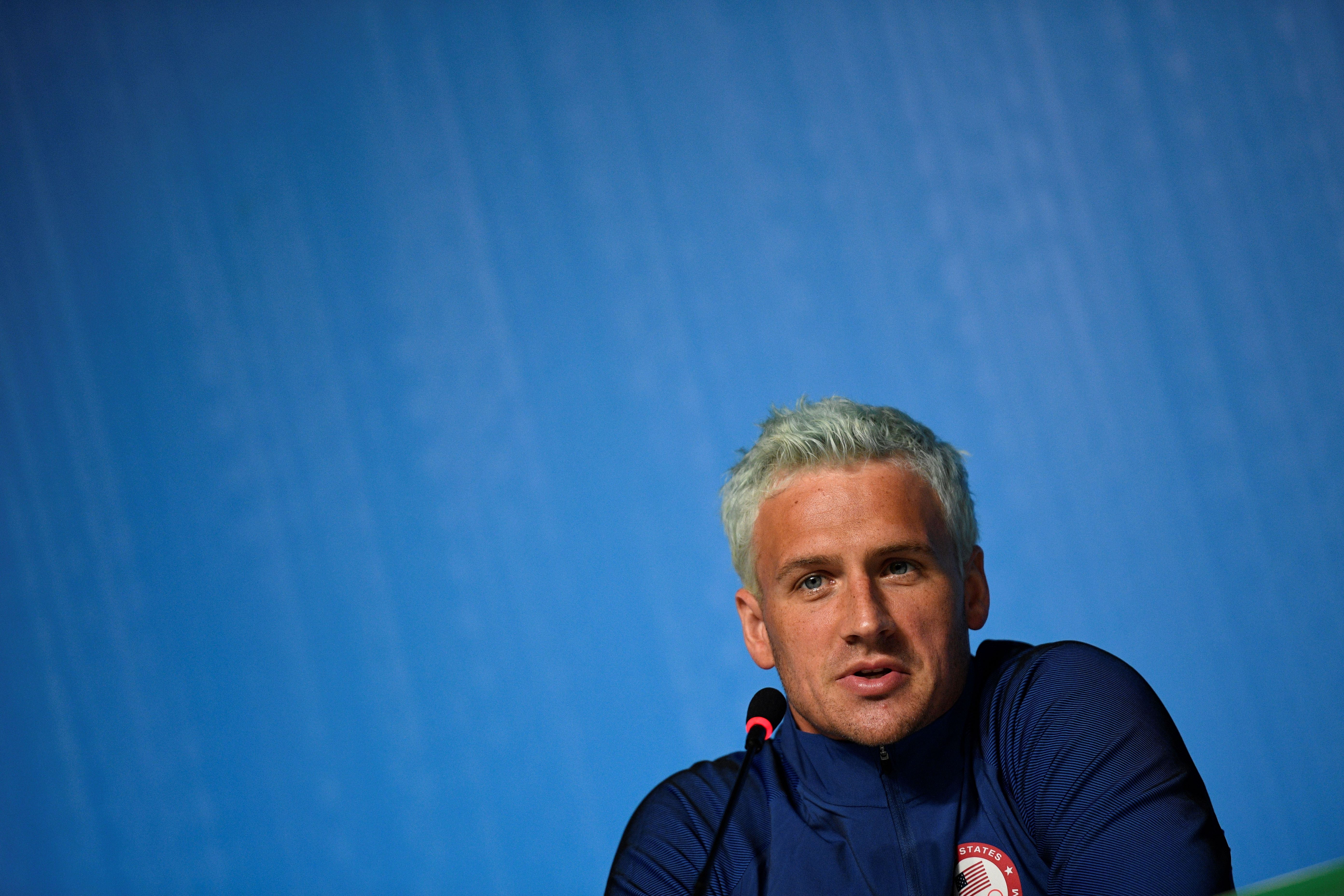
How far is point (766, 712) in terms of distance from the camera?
1187 millimetres

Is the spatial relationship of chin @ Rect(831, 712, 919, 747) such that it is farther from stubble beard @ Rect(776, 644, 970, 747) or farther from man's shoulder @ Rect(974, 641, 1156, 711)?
man's shoulder @ Rect(974, 641, 1156, 711)

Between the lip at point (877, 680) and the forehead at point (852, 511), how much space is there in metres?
0.12

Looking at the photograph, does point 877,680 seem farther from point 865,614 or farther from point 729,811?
point 729,811

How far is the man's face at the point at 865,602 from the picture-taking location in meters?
1.14

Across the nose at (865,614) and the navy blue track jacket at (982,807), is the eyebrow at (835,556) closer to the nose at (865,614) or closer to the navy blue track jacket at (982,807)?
the nose at (865,614)

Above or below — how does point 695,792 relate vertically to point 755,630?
below

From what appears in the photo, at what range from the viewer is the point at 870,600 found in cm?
113

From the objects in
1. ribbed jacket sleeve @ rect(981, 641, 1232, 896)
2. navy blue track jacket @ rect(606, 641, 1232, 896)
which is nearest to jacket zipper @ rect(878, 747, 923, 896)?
navy blue track jacket @ rect(606, 641, 1232, 896)

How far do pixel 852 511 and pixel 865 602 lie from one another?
0.10m

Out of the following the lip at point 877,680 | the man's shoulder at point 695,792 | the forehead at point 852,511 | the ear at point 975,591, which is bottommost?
the man's shoulder at point 695,792

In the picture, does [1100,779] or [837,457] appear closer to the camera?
[1100,779]

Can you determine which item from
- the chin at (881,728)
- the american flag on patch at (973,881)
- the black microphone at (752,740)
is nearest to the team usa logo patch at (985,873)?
the american flag on patch at (973,881)

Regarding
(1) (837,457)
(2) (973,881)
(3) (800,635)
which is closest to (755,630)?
(3) (800,635)

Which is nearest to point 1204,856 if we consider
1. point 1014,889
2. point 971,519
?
point 1014,889
